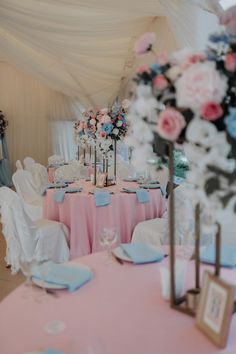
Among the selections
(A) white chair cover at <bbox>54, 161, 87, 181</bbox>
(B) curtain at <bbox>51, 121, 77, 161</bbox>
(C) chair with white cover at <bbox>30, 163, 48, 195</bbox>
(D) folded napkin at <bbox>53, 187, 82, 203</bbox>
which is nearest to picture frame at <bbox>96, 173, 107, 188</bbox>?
(D) folded napkin at <bbox>53, 187, 82, 203</bbox>

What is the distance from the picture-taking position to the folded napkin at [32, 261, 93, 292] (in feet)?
4.81

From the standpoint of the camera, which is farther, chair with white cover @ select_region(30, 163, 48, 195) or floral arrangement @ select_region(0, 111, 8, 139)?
floral arrangement @ select_region(0, 111, 8, 139)

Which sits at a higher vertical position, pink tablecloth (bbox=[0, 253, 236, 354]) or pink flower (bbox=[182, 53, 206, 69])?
pink flower (bbox=[182, 53, 206, 69])

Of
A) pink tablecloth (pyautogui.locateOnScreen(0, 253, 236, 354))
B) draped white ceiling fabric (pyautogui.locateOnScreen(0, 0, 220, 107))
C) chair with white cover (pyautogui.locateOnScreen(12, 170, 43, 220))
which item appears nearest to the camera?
pink tablecloth (pyautogui.locateOnScreen(0, 253, 236, 354))

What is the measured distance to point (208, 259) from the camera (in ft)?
5.52

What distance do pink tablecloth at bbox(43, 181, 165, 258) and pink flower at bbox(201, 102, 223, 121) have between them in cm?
271

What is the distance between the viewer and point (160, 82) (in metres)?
1.06

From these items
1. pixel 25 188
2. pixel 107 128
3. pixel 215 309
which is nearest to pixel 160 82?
pixel 215 309

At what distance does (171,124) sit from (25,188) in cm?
462

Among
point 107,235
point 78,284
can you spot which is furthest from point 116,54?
point 78,284

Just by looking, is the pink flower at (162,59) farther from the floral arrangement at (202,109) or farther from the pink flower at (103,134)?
the pink flower at (103,134)

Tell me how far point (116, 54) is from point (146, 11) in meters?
2.01

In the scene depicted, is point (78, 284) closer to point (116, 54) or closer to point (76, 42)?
point (76, 42)

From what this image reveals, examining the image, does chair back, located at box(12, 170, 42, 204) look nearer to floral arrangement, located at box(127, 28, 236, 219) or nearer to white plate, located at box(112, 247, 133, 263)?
white plate, located at box(112, 247, 133, 263)
